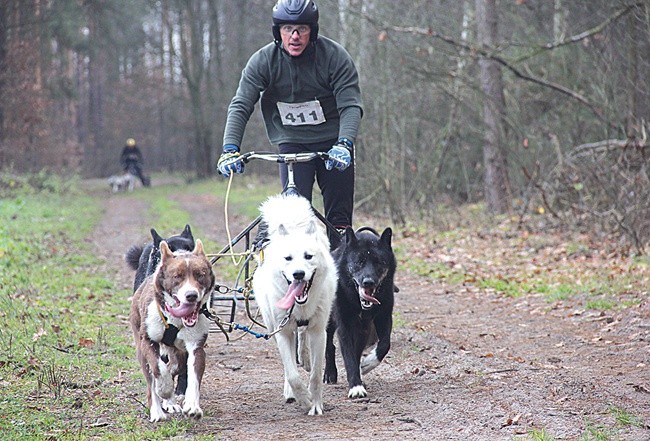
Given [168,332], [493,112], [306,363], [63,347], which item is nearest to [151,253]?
[168,332]

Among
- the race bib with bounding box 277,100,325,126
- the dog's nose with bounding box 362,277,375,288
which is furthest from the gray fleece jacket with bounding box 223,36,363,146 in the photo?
the dog's nose with bounding box 362,277,375,288

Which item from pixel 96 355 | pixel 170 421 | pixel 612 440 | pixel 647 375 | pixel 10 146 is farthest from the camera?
pixel 10 146

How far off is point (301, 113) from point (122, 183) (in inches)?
1078

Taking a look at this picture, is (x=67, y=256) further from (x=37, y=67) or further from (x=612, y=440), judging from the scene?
(x=37, y=67)

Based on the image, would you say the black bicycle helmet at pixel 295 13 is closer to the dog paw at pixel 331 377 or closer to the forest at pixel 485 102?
the dog paw at pixel 331 377

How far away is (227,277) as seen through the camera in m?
11.1

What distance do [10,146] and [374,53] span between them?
13991 mm

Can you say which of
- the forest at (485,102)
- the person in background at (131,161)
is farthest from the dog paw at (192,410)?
the person in background at (131,161)

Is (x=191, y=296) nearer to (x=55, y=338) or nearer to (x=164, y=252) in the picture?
(x=164, y=252)

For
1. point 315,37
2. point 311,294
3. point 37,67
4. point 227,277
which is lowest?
point 227,277

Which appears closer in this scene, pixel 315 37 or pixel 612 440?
pixel 612 440

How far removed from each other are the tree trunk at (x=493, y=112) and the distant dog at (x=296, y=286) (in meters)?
10.8

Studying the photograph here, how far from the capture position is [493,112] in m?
15.9

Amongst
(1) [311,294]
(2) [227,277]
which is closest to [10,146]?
(2) [227,277]
